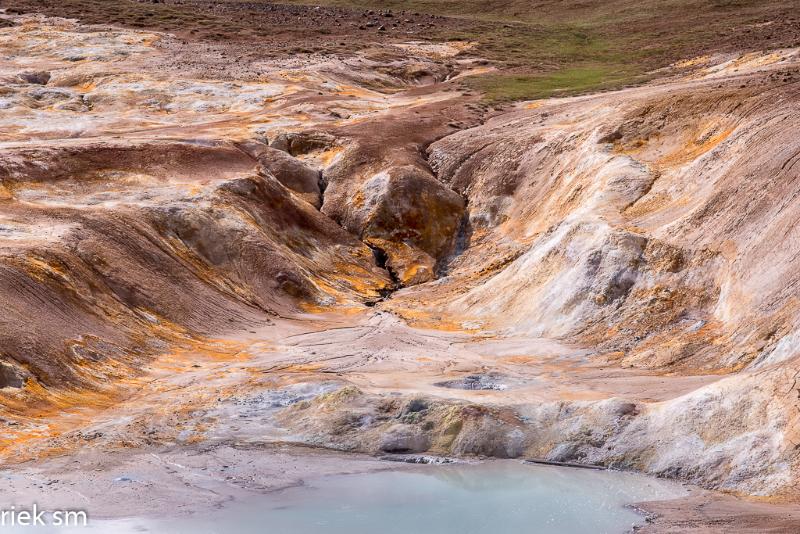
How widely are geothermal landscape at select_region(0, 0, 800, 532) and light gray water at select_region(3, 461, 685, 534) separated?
1.32ft

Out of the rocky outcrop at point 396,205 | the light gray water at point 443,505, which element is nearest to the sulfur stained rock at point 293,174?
the rocky outcrop at point 396,205

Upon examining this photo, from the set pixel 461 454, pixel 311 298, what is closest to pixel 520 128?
pixel 311 298

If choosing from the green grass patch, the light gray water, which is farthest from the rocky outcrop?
the light gray water

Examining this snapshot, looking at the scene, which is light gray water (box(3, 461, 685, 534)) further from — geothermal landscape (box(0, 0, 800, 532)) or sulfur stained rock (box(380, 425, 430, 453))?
sulfur stained rock (box(380, 425, 430, 453))

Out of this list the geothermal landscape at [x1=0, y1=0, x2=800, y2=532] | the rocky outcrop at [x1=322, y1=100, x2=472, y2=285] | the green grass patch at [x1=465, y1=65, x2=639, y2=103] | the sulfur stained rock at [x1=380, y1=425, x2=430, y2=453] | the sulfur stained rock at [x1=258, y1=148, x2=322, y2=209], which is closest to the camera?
the geothermal landscape at [x1=0, y1=0, x2=800, y2=532]

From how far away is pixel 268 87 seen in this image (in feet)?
128

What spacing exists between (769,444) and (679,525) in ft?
6.51

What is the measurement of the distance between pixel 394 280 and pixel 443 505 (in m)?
14.1

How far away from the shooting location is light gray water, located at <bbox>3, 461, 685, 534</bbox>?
44.4 feet

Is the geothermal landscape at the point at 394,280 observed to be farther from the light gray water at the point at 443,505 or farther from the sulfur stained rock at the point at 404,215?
the light gray water at the point at 443,505

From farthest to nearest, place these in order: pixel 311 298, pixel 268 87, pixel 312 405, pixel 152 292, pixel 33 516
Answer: pixel 268 87 → pixel 311 298 → pixel 152 292 → pixel 312 405 → pixel 33 516

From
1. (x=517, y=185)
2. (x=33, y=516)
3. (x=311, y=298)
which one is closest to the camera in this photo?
(x=33, y=516)

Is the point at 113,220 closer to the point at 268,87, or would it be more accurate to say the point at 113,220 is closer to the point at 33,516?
the point at 33,516

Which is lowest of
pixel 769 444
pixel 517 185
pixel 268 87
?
pixel 769 444
